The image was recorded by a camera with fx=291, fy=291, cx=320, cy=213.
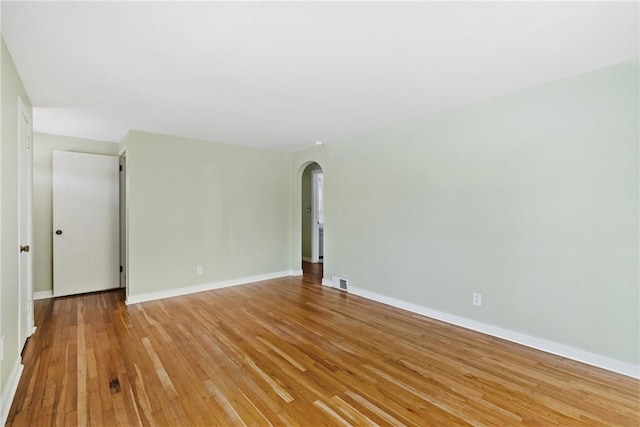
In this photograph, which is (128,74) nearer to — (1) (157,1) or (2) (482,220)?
(1) (157,1)

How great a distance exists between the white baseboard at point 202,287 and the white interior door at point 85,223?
3.15 ft

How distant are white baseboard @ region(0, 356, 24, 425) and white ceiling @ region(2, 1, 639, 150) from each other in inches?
85.2

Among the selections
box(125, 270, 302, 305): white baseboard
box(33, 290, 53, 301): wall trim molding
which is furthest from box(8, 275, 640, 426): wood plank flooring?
box(33, 290, 53, 301): wall trim molding

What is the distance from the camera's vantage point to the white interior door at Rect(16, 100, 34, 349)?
7.73 ft

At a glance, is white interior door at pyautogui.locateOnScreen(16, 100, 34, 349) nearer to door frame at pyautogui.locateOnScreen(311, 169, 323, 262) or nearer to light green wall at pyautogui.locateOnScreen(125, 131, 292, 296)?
light green wall at pyautogui.locateOnScreen(125, 131, 292, 296)

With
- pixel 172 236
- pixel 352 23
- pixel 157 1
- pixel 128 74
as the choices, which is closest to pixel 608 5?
pixel 352 23

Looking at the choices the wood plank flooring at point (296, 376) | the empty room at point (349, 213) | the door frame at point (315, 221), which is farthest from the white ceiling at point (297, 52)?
the door frame at point (315, 221)

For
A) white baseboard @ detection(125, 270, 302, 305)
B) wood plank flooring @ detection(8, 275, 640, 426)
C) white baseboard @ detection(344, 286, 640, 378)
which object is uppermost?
white baseboard @ detection(125, 270, 302, 305)

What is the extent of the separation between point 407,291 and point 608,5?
2.90 meters

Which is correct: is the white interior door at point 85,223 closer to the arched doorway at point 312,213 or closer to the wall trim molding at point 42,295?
the wall trim molding at point 42,295

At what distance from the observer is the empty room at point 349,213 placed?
1.74 meters

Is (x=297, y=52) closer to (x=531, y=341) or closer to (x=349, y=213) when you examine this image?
(x=349, y=213)

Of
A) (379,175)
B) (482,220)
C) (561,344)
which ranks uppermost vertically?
(379,175)

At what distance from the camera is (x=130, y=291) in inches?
149
